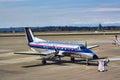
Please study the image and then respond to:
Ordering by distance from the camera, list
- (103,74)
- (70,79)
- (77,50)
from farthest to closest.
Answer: (77,50)
(103,74)
(70,79)

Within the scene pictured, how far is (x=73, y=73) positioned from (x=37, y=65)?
8.79 meters

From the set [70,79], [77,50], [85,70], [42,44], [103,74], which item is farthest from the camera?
[42,44]

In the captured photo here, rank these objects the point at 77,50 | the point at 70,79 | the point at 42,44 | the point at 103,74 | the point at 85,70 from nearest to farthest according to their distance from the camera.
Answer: the point at 70,79 < the point at 103,74 < the point at 85,70 < the point at 77,50 < the point at 42,44

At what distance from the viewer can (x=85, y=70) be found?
3803cm

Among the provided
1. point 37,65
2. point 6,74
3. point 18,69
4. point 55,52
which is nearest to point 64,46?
point 55,52

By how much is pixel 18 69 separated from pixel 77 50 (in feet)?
28.6

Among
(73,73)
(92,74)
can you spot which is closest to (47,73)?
(73,73)

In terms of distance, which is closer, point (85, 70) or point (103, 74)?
point (103, 74)

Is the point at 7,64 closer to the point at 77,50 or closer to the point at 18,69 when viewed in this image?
the point at 18,69

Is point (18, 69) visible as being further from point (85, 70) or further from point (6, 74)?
point (85, 70)

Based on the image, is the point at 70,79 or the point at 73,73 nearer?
the point at 70,79

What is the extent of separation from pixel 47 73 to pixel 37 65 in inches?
288

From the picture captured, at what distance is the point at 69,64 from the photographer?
4375 cm

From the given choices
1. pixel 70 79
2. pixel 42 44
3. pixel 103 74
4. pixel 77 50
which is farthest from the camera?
pixel 42 44
